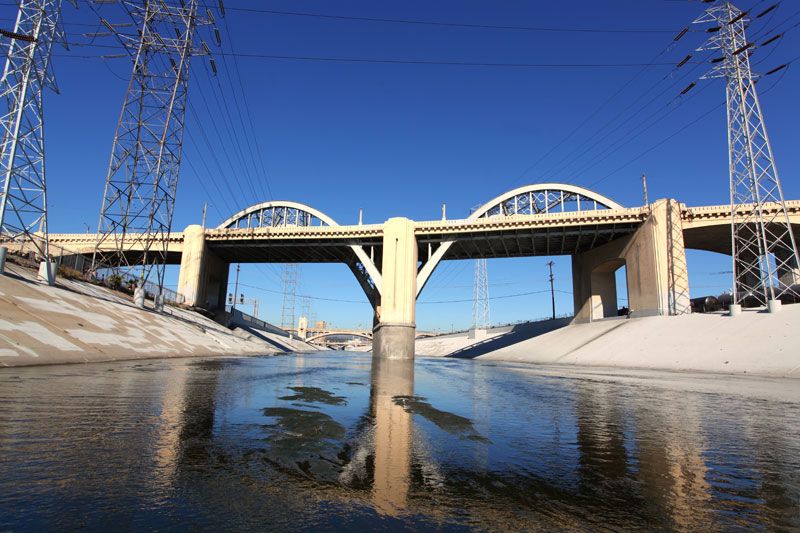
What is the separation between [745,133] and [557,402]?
120 ft

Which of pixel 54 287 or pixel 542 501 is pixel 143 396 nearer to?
pixel 542 501

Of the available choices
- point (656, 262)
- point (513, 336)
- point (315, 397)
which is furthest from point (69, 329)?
point (513, 336)

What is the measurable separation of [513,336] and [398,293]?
29611 millimetres

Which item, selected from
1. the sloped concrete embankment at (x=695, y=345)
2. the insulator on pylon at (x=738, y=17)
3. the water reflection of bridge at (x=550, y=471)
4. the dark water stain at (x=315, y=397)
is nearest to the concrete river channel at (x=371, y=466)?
the water reflection of bridge at (x=550, y=471)

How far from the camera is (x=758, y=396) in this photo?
42.4 feet

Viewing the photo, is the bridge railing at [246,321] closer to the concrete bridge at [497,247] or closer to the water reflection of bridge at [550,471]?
the concrete bridge at [497,247]

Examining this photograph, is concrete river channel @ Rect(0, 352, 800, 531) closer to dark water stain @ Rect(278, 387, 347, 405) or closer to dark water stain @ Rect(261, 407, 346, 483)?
dark water stain @ Rect(261, 407, 346, 483)

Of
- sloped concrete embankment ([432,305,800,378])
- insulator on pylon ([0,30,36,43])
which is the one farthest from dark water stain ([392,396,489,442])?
insulator on pylon ([0,30,36,43])

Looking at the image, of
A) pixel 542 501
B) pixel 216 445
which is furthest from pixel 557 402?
pixel 216 445

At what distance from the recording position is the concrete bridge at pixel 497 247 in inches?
1694

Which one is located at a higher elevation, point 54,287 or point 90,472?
point 54,287

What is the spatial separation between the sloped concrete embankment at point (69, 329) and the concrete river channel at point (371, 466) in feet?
18.6

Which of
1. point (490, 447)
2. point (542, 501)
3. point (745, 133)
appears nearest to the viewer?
point (542, 501)

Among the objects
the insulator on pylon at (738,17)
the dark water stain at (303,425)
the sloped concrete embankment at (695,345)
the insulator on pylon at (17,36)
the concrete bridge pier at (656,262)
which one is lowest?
the dark water stain at (303,425)
